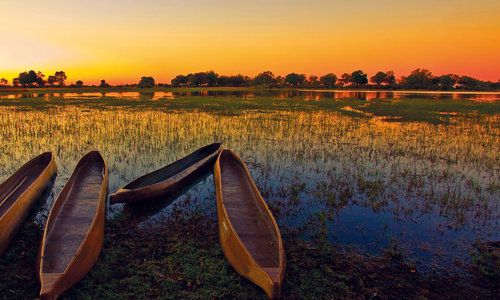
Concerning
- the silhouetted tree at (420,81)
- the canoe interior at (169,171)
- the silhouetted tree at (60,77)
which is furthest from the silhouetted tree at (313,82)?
the canoe interior at (169,171)

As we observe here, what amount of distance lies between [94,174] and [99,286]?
533 cm

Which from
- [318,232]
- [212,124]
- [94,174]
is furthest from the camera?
[212,124]

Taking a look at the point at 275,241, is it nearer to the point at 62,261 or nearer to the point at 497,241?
the point at 62,261

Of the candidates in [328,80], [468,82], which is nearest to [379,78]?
[328,80]

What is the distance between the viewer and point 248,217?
6914mm

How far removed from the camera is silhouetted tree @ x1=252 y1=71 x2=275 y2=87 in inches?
6403

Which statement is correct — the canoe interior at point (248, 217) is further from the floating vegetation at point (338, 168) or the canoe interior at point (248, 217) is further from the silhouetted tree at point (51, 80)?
the silhouetted tree at point (51, 80)

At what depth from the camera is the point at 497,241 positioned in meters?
6.66

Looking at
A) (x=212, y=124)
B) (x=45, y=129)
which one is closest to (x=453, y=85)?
(x=212, y=124)

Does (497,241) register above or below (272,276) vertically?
below

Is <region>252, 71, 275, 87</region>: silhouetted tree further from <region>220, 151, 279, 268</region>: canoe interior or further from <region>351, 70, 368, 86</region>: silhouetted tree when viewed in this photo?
<region>220, 151, 279, 268</region>: canoe interior

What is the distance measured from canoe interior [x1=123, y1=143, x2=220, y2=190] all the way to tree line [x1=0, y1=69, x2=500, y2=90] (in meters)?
127

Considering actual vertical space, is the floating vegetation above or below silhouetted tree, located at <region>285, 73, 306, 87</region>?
below

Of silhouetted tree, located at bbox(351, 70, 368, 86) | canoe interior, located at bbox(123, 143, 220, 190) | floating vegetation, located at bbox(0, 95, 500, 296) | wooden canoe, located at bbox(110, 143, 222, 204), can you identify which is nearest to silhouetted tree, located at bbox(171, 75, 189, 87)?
silhouetted tree, located at bbox(351, 70, 368, 86)
